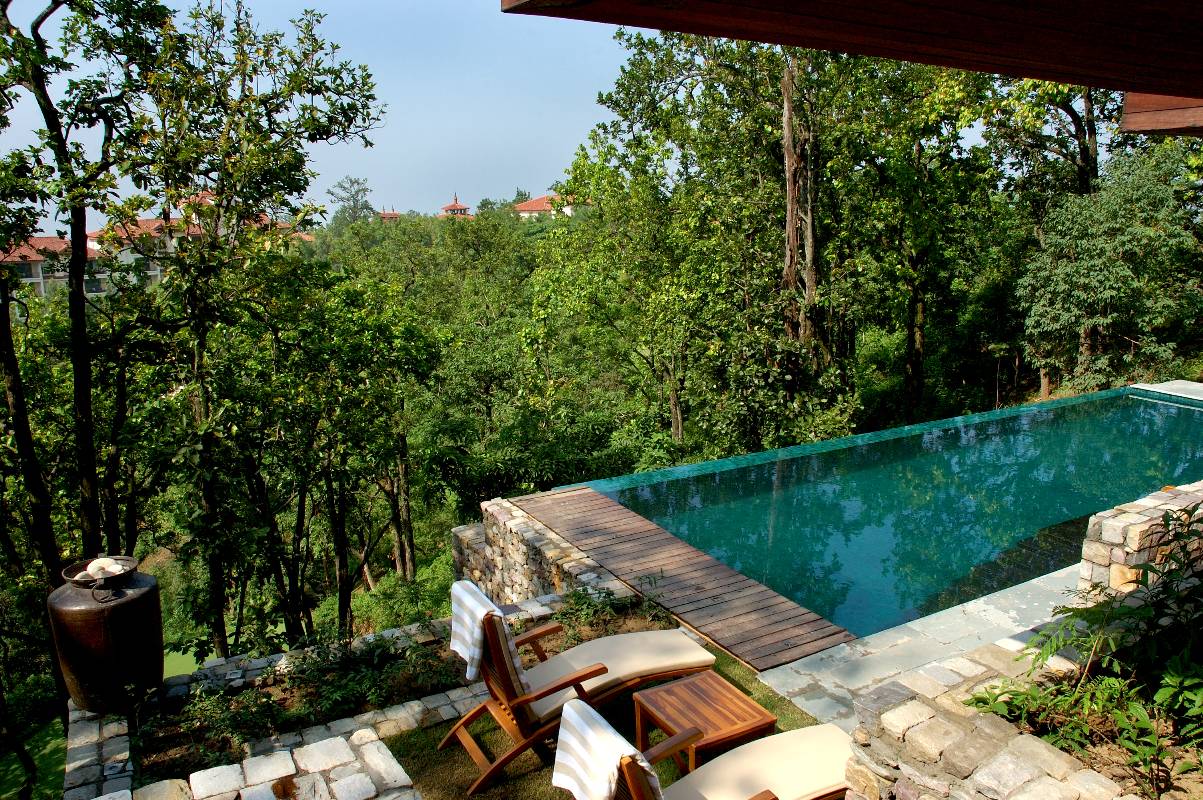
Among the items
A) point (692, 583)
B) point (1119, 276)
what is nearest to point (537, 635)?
point (692, 583)

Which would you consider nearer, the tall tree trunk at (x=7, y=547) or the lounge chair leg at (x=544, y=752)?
the lounge chair leg at (x=544, y=752)

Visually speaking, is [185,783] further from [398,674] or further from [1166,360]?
[1166,360]

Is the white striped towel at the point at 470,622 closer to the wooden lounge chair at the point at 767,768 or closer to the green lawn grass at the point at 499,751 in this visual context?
the green lawn grass at the point at 499,751

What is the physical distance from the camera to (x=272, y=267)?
8.16m

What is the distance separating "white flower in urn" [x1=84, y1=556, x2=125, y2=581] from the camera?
177 inches

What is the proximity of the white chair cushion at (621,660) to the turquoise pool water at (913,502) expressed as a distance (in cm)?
165

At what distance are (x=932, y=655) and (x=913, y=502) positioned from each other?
3.47 meters

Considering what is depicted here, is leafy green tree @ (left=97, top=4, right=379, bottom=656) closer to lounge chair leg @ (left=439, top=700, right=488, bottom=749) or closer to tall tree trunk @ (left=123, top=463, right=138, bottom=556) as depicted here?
tall tree trunk @ (left=123, top=463, right=138, bottom=556)

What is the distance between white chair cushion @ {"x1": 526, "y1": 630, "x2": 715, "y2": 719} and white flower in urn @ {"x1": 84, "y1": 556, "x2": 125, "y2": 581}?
260 cm

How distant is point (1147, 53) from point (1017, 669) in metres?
2.72

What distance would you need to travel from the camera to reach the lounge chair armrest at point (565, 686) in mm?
3643

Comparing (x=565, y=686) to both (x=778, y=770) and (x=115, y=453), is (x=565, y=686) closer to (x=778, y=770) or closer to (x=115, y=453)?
(x=778, y=770)

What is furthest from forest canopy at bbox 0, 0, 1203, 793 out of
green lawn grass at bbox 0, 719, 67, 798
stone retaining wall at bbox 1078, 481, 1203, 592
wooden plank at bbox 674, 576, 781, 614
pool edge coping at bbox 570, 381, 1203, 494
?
stone retaining wall at bbox 1078, 481, 1203, 592

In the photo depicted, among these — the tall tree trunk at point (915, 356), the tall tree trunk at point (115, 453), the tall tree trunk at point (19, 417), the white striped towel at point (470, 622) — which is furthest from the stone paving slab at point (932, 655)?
the tall tree trunk at point (915, 356)
